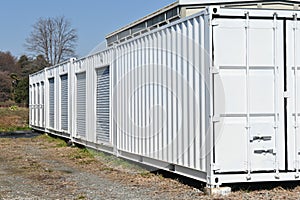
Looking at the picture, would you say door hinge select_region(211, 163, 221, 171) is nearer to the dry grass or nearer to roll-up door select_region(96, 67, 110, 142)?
roll-up door select_region(96, 67, 110, 142)

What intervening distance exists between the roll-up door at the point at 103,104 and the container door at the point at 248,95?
6.13m

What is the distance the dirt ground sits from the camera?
8727mm

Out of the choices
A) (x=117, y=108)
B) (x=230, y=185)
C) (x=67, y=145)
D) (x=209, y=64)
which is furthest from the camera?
(x=67, y=145)

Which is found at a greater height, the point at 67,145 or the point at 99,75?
the point at 99,75

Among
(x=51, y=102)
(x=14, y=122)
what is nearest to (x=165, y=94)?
(x=51, y=102)

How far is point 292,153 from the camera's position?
8539 mm

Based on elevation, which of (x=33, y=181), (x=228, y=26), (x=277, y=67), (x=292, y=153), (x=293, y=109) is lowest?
(x=33, y=181)

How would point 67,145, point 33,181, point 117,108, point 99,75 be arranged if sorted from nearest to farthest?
point 33,181 → point 117,108 → point 99,75 → point 67,145

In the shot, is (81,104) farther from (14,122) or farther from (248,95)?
(14,122)

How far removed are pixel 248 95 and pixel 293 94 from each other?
78 cm

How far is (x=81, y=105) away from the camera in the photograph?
17234 mm

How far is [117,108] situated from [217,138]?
17.1 ft

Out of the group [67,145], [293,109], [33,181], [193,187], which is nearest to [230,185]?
[193,187]

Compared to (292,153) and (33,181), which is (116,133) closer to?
(33,181)
